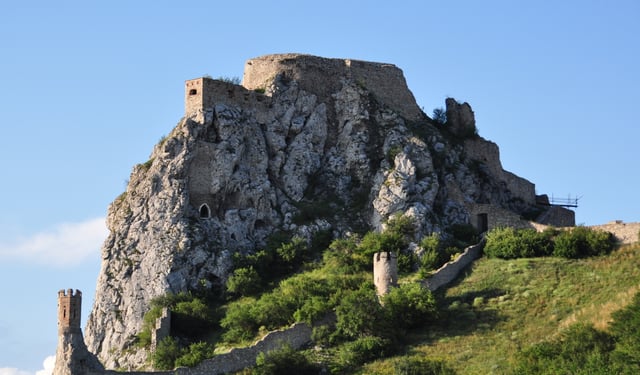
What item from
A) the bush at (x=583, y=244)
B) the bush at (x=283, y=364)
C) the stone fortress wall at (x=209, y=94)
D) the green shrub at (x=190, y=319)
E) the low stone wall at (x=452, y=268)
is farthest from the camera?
the stone fortress wall at (x=209, y=94)

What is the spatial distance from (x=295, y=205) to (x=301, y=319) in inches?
502

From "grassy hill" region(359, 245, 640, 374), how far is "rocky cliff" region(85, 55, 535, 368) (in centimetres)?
655

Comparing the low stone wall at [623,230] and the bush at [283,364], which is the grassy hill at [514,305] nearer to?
the low stone wall at [623,230]

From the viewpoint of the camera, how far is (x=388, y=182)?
89312 mm

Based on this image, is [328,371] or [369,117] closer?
[328,371]

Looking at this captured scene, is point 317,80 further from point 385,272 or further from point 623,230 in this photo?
point 623,230

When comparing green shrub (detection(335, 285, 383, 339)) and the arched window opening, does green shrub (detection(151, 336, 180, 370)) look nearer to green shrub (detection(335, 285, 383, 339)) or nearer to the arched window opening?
green shrub (detection(335, 285, 383, 339))

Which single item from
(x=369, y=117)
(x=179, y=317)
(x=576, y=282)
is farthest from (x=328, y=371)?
(x=369, y=117)

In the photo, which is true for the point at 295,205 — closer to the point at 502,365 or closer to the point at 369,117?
the point at 369,117

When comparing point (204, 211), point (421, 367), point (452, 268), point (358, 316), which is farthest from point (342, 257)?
point (421, 367)

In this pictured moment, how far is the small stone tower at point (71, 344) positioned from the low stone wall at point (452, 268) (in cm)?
1905

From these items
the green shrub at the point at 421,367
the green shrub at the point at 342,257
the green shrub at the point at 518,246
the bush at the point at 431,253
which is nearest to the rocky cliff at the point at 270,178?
the bush at the point at 431,253

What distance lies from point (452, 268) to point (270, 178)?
1315 centimetres

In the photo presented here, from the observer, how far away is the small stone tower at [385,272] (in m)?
80.0
